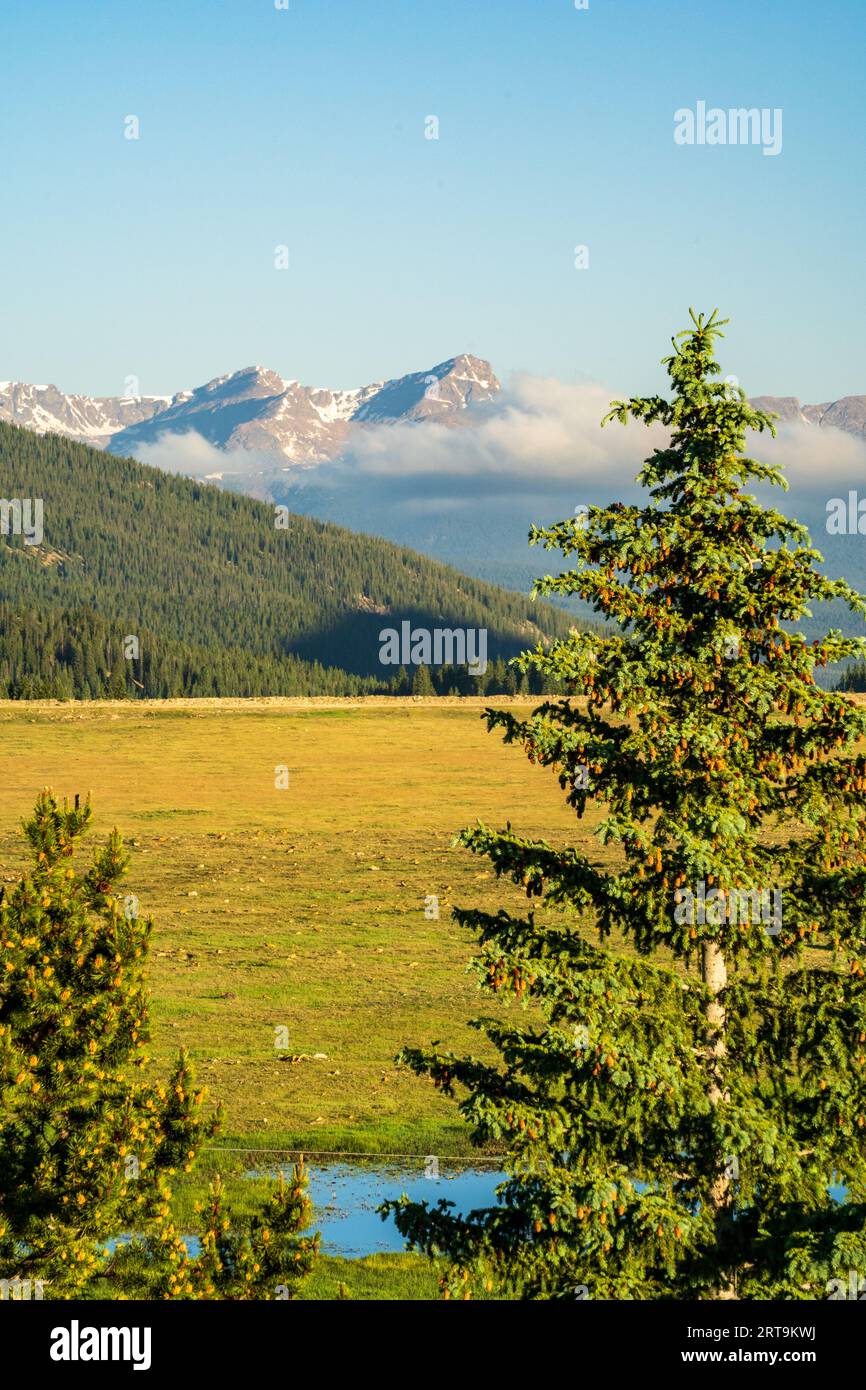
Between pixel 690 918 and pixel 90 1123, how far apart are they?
25.1 feet

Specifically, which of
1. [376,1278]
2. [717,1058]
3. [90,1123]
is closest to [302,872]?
[376,1278]

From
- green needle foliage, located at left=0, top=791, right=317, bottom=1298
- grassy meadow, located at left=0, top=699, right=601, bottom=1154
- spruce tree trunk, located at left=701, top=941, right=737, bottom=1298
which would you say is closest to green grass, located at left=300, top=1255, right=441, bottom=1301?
grassy meadow, located at left=0, top=699, right=601, bottom=1154

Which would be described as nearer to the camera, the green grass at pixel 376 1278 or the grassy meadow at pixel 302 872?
the green grass at pixel 376 1278

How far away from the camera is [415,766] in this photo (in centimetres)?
8862

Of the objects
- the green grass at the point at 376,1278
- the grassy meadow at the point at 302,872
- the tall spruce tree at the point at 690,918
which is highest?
the tall spruce tree at the point at 690,918

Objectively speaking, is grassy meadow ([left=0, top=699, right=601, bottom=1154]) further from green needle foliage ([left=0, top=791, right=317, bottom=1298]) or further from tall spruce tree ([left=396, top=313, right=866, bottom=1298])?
tall spruce tree ([left=396, top=313, right=866, bottom=1298])

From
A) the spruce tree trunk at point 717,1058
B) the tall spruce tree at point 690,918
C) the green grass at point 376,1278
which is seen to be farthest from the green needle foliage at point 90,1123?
the green grass at point 376,1278

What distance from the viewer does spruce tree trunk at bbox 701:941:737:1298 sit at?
1470 centimetres

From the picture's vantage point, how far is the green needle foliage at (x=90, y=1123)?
1583cm

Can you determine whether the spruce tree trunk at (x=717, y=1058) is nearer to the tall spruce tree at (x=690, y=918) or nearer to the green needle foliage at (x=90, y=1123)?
the tall spruce tree at (x=690, y=918)

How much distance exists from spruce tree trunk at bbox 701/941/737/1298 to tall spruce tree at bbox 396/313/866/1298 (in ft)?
0.10

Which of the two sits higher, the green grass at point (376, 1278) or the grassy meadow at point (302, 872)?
the grassy meadow at point (302, 872)

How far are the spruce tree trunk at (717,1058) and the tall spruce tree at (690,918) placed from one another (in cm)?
3

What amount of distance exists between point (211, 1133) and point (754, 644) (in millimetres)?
9307
